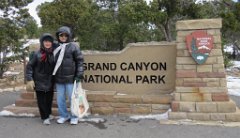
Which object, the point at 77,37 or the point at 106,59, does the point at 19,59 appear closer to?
the point at 77,37

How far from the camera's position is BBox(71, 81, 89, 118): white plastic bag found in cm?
590

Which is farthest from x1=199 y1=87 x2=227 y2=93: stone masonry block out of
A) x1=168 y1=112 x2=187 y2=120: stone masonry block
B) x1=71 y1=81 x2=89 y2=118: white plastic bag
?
x1=71 y1=81 x2=89 y2=118: white plastic bag

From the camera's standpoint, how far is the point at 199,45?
6039mm

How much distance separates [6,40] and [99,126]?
279 inches

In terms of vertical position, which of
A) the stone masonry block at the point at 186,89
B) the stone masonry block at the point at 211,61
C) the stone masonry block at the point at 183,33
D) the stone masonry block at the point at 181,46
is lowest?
the stone masonry block at the point at 186,89

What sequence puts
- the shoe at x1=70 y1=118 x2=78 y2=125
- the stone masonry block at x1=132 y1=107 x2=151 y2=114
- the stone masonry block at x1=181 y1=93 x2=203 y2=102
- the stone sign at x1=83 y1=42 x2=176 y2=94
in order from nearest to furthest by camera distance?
the shoe at x1=70 y1=118 x2=78 y2=125
the stone masonry block at x1=181 y1=93 x2=203 y2=102
the stone masonry block at x1=132 y1=107 x2=151 y2=114
the stone sign at x1=83 y1=42 x2=176 y2=94

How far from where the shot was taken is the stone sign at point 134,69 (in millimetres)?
6594

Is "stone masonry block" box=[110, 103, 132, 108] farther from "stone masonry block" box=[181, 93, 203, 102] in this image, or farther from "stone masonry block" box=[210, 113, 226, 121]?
A: "stone masonry block" box=[210, 113, 226, 121]

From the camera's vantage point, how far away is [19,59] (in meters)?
12.4

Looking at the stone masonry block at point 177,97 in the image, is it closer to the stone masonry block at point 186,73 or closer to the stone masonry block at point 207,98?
the stone masonry block at point 186,73

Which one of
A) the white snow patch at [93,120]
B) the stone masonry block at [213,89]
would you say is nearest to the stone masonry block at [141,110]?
the white snow patch at [93,120]

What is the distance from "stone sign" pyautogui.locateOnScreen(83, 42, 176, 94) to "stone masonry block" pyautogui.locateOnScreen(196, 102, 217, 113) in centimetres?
76

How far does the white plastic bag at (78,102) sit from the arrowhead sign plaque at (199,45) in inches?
80.9

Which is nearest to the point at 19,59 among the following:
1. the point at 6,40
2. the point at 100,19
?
the point at 6,40
